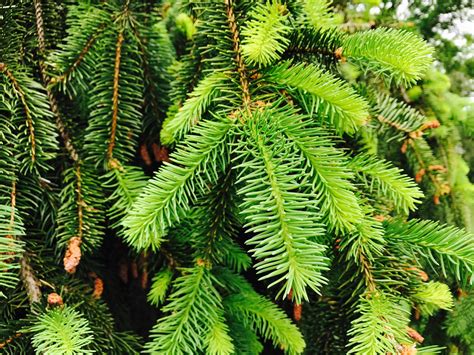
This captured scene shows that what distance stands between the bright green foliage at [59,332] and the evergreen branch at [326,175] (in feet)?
0.94

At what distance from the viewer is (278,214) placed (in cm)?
38

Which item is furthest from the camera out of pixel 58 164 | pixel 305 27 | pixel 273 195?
pixel 58 164

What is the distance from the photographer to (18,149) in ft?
1.80

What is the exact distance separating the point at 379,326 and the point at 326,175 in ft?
0.54

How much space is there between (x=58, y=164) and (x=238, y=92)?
317 mm

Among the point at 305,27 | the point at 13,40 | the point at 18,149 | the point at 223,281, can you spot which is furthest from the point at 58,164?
the point at 305,27

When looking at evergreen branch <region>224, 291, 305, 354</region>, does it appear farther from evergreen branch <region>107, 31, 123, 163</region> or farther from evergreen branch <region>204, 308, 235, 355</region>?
evergreen branch <region>107, 31, 123, 163</region>

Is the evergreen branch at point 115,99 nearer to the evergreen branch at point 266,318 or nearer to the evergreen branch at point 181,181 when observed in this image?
the evergreen branch at point 181,181

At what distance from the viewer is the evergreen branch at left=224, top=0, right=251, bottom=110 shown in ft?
1.55

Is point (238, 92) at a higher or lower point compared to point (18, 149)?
higher

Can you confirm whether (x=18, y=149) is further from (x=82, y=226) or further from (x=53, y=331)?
(x=53, y=331)

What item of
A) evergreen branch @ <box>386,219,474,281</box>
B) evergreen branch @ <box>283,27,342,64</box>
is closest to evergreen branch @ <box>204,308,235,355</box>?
evergreen branch @ <box>386,219,474,281</box>

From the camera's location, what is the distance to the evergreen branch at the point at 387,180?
47cm

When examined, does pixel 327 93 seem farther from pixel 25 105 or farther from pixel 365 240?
pixel 25 105
